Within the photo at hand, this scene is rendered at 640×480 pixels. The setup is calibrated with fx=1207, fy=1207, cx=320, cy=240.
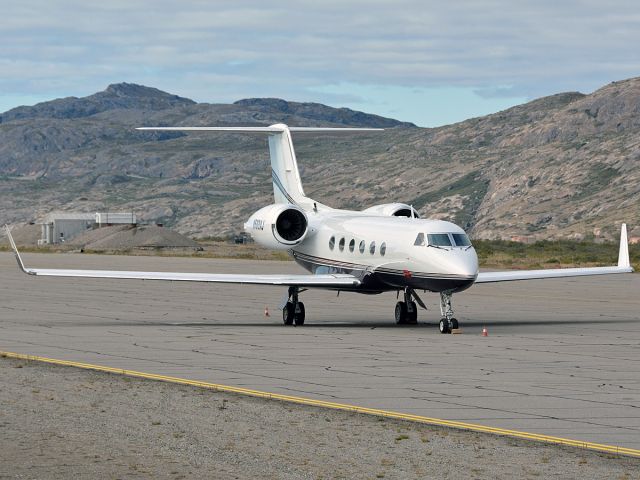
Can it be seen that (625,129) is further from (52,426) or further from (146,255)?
(52,426)

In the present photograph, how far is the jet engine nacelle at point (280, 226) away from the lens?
33094 millimetres

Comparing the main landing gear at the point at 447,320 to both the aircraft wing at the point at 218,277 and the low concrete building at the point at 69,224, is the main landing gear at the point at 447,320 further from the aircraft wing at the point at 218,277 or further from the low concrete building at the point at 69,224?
the low concrete building at the point at 69,224

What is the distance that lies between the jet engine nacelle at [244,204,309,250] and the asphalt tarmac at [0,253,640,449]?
83.8 inches

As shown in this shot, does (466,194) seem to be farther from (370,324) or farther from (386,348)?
(386,348)

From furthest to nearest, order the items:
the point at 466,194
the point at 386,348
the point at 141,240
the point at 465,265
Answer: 1. the point at 466,194
2. the point at 141,240
3. the point at 465,265
4. the point at 386,348

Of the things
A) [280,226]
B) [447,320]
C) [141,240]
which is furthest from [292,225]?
[141,240]

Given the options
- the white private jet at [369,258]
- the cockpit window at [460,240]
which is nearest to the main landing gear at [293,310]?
the white private jet at [369,258]

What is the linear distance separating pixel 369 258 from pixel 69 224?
103m

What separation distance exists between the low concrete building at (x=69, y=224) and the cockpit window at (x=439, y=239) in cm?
10146

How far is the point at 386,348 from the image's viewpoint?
78.7 ft

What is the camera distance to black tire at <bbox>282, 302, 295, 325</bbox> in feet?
98.9

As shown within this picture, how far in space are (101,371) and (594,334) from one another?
12.8 m

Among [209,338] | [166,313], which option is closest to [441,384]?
[209,338]

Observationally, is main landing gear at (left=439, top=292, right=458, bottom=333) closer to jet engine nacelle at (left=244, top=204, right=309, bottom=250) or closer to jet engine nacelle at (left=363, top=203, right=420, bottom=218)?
jet engine nacelle at (left=363, top=203, right=420, bottom=218)
